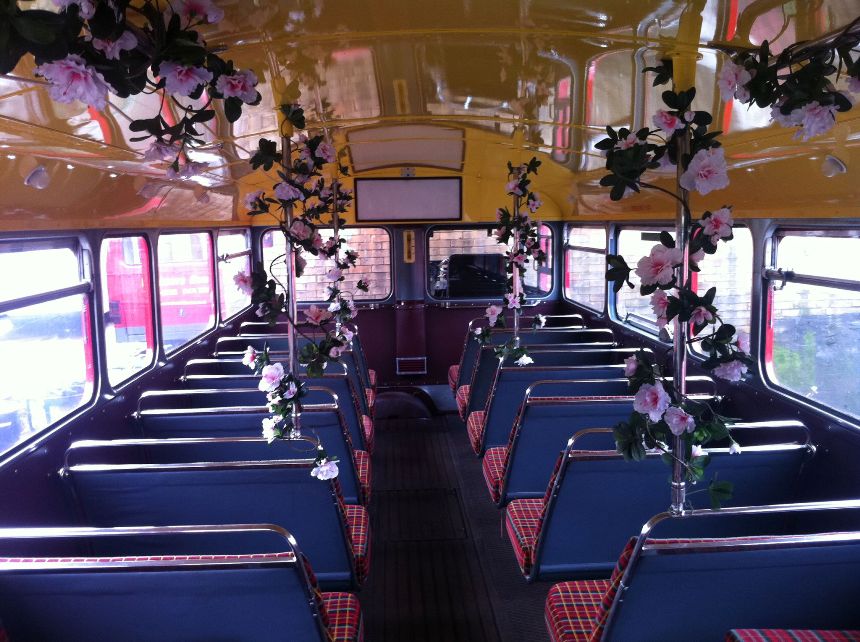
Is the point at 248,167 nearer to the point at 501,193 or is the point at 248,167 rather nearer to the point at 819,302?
the point at 501,193

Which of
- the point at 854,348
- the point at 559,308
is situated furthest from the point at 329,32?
the point at 559,308

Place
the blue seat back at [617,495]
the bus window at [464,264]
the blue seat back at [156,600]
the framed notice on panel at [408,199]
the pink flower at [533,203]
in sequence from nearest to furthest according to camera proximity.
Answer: the blue seat back at [156,600] → the blue seat back at [617,495] → the pink flower at [533,203] → the framed notice on panel at [408,199] → the bus window at [464,264]

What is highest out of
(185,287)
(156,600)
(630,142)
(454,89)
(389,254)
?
(454,89)

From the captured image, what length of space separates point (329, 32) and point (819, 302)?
255 cm

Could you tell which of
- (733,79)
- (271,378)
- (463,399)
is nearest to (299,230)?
(271,378)

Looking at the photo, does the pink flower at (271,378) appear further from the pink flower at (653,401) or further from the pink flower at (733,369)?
the pink flower at (733,369)

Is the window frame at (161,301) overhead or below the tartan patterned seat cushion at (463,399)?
overhead

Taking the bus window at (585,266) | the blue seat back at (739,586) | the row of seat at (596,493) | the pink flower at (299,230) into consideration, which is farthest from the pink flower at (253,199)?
the bus window at (585,266)

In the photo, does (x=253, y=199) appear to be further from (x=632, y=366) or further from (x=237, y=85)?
(x=632, y=366)

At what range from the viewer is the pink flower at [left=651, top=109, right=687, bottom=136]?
7.10 feet

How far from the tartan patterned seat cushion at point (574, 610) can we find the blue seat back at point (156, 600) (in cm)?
96

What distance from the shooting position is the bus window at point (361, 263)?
7826 millimetres

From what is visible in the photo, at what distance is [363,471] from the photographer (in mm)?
4180

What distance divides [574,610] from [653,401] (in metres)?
0.94
